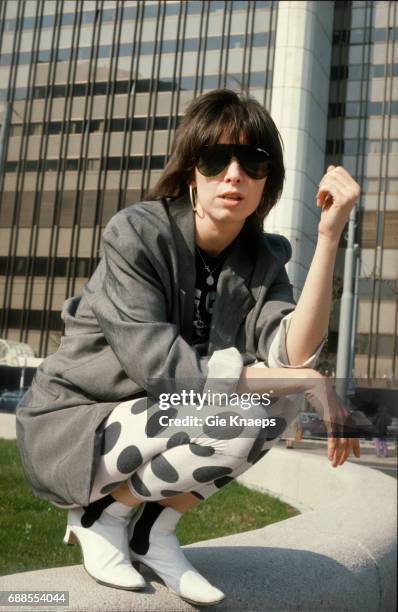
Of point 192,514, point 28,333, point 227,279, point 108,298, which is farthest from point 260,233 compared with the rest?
point 192,514

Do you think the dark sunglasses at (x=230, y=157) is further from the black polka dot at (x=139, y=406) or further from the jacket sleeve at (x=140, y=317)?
the black polka dot at (x=139, y=406)

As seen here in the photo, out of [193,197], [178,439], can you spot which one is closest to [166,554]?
[178,439]

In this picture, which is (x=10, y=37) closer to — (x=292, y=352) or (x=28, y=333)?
(x=28, y=333)

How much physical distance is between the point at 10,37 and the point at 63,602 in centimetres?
114

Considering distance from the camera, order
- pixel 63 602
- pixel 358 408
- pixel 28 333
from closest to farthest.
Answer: pixel 358 408 → pixel 63 602 → pixel 28 333

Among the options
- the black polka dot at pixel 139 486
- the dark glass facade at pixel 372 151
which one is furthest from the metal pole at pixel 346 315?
the black polka dot at pixel 139 486

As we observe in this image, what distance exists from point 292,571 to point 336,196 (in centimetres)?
60

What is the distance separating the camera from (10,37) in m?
1.45

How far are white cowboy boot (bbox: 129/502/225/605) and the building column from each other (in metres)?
0.30

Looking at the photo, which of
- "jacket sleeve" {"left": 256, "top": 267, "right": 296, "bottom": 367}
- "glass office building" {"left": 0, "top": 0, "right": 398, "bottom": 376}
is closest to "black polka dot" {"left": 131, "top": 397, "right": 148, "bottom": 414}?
"jacket sleeve" {"left": 256, "top": 267, "right": 296, "bottom": 367}

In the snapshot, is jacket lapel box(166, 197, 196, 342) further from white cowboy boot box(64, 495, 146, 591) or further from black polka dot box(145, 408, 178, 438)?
white cowboy boot box(64, 495, 146, 591)

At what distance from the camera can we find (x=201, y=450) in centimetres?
71

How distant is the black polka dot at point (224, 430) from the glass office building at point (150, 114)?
0.20 m

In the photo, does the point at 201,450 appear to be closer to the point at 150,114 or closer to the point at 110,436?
the point at 110,436
